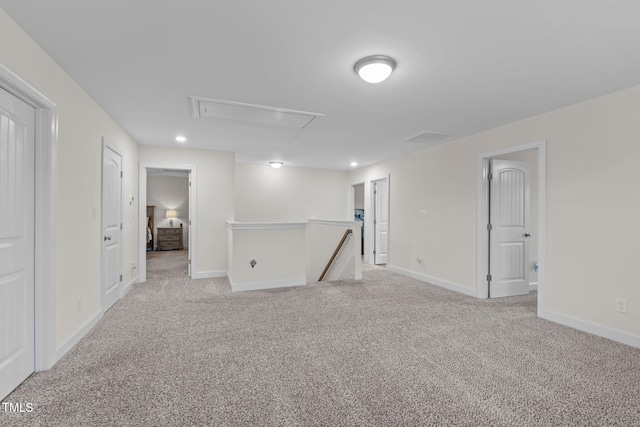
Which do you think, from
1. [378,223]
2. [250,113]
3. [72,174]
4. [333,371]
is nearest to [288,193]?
[378,223]

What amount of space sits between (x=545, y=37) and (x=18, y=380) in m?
4.01

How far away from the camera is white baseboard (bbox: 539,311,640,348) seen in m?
2.67

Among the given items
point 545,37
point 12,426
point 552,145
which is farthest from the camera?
point 552,145

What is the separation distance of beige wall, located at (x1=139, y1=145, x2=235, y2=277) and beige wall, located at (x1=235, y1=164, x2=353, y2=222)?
1.72 metres

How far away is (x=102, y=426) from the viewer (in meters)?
1.59

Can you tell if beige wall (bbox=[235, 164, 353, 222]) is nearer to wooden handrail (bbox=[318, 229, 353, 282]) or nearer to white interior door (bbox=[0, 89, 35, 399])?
wooden handrail (bbox=[318, 229, 353, 282])

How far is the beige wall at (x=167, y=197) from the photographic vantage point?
9.14 metres

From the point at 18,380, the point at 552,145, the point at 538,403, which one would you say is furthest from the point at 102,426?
the point at 552,145

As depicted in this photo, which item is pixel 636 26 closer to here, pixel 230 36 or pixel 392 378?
pixel 230 36

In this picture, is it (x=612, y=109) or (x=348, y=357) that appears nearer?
(x=348, y=357)

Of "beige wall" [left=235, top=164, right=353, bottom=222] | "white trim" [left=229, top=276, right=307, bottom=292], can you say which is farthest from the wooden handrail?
"beige wall" [left=235, top=164, right=353, bottom=222]

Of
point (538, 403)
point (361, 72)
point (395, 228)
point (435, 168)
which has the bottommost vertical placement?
point (538, 403)

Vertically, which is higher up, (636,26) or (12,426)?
(636,26)

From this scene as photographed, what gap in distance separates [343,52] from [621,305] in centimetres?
329
